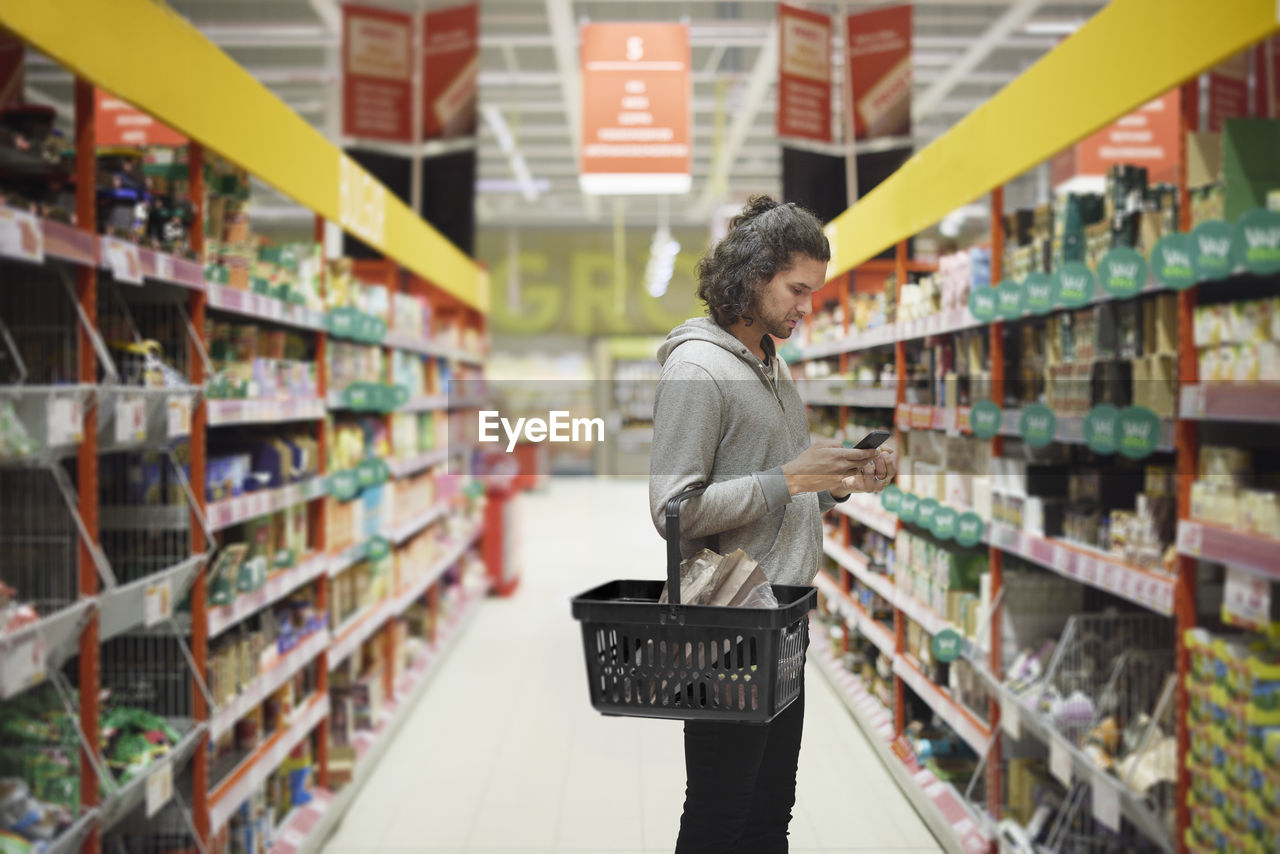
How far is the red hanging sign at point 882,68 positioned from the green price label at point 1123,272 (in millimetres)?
2038

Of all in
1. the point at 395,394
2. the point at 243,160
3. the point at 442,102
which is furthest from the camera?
the point at 442,102

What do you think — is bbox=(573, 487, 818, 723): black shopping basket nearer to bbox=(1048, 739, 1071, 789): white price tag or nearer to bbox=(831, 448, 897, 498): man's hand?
bbox=(831, 448, 897, 498): man's hand

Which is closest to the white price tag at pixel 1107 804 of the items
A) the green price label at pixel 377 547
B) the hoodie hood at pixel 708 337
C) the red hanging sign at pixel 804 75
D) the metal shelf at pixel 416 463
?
the hoodie hood at pixel 708 337

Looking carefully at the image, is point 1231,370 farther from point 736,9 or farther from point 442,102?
point 736,9

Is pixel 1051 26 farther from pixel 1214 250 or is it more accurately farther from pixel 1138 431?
pixel 1214 250

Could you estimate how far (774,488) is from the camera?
65.5 inches

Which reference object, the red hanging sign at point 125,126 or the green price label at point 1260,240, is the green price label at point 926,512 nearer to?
the green price label at point 1260,240

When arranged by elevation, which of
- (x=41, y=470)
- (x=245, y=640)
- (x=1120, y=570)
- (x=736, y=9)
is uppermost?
(x=736, y=9)

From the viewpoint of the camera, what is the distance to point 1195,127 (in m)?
2.21

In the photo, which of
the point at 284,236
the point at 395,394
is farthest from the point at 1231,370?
the point at 284,236

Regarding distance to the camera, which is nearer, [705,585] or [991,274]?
[705,585]

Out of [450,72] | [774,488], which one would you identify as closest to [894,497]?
[774,488]

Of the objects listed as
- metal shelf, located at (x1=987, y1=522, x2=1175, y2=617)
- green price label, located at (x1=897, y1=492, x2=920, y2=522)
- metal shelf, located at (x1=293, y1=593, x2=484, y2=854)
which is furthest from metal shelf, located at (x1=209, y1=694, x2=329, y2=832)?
metal shelf, located at (x1=987, y1=522, x2=1175, y2=617)

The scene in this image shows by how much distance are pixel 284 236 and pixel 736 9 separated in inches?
481
